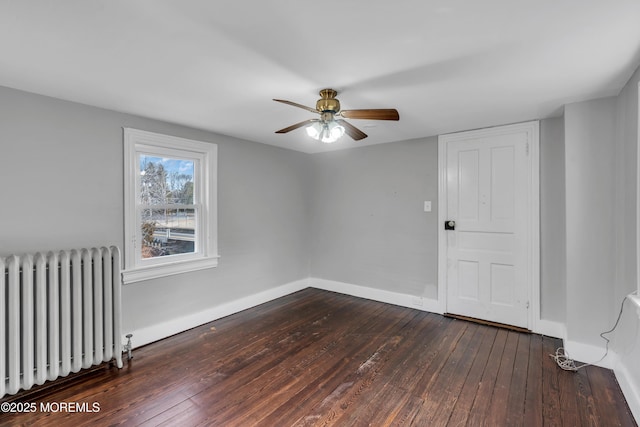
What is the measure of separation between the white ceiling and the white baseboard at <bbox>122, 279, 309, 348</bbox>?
79.8 inches

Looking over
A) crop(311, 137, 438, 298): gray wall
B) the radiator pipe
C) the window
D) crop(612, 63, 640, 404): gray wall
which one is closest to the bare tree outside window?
the window

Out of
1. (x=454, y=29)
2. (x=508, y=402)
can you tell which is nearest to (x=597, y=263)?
(x=508, y=402)

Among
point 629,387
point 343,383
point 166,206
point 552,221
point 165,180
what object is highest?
point 165,180

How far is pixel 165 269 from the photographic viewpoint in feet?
9.84

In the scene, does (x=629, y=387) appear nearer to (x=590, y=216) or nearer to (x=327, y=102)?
(x=590, y=216)

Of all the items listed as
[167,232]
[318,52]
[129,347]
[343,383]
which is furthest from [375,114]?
[129,347]

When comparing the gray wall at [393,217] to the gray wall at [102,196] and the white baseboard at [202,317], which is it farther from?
the gray wall at [102,196]

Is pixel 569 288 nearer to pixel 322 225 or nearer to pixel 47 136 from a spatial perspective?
pixel 322 225

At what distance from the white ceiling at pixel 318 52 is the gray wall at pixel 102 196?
228mm

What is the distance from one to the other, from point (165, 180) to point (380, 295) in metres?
2.97

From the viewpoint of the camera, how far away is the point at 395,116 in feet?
6.78

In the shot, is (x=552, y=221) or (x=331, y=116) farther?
(x=552, y=221)

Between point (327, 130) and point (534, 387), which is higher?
point (327, 130)

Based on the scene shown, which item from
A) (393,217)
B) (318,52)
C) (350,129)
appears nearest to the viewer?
(318,52)
